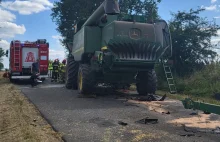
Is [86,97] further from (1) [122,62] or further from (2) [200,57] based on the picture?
(2) [200,57]

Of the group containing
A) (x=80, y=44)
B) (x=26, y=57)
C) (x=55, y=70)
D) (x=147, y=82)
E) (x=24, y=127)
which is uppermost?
(x=80, y=44)

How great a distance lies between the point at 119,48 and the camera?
31.8ft

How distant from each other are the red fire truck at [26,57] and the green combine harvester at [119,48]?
27.9 feet

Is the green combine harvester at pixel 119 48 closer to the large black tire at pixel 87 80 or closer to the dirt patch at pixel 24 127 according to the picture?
the large black tire at pixel 87 80

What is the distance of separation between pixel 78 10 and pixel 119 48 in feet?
74.0

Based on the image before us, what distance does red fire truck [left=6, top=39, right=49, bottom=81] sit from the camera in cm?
1952

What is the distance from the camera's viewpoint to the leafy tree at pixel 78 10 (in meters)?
30.6

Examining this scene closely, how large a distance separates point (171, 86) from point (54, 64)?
30.2 feet

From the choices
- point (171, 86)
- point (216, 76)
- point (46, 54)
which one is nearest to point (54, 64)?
point (46, 54)

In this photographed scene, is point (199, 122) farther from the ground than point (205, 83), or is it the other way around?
point (205, 83)

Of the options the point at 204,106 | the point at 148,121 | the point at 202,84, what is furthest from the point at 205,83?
the point at 204,106

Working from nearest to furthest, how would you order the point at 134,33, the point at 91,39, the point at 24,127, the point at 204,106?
the point at 204,106 → the point at 24,127 → the point at 134,33 → the point at 91,39

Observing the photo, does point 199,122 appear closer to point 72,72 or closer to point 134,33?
point 134,33

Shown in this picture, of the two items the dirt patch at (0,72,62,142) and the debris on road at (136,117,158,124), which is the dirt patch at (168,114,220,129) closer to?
the debris on road at (136,117,158,124)
